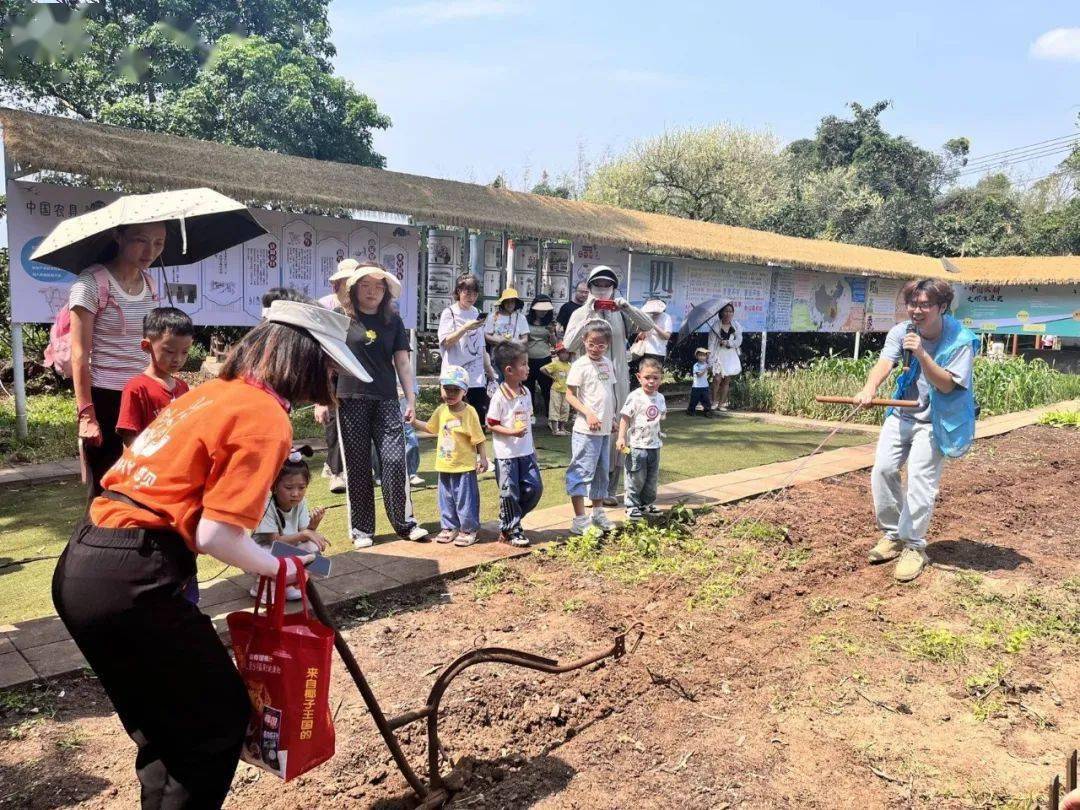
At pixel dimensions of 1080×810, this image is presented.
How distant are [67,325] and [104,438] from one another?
27.0 inches

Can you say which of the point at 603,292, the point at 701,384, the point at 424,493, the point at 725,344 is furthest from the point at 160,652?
the point at 725,344

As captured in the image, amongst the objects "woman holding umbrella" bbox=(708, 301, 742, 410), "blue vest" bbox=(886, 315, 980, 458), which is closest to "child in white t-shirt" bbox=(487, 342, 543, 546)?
"blue vest" bbox=(886, 315, 980, 458)

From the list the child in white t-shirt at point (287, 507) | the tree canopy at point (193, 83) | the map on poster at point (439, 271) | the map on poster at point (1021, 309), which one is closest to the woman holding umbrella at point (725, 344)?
the map on poster at point (439, 271)

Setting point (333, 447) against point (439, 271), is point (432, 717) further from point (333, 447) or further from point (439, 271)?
point (439, 271)

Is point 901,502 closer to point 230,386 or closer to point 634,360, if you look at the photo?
point 230,386

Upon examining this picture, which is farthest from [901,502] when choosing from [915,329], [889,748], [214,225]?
[214,225]

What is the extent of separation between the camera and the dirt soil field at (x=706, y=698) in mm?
2844

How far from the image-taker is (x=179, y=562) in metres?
2.08

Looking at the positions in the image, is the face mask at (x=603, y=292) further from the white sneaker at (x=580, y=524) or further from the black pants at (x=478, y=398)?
the black pants at (x=478, y=398)

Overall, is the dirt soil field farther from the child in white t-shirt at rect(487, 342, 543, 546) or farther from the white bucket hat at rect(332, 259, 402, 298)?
the white bucket hat at rect(332, 259, 402, 298)

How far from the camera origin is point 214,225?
14.0ft

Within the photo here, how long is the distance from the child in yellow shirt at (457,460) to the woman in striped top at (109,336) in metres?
1.90

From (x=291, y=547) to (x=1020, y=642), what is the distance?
3681mm

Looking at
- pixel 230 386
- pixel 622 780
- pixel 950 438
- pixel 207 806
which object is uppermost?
pixel 230 386
